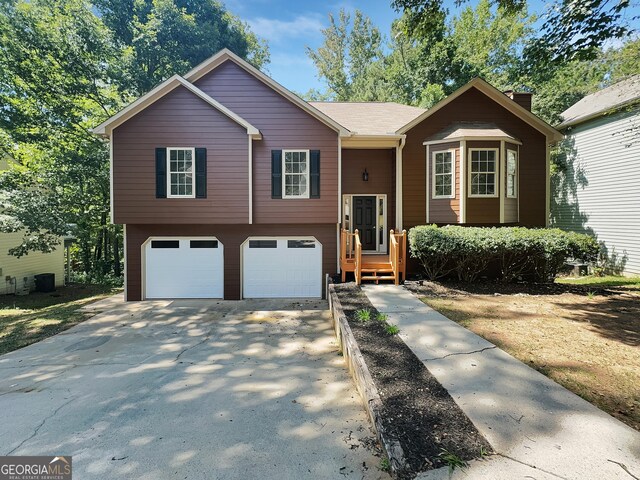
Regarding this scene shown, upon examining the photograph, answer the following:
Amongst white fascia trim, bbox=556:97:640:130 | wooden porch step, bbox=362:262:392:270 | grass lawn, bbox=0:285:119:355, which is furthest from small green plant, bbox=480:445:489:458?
white fascia trim, bbox=556:97:640:130

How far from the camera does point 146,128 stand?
28.6 feet

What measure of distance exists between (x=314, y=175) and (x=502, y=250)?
5583 mm

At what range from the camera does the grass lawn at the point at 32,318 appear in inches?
254

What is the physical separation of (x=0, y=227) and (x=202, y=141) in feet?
23.9

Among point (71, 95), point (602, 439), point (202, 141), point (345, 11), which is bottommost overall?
point (602, 439)

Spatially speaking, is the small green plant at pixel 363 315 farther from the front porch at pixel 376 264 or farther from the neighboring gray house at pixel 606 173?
the neighboring gray house at pixel 606 173

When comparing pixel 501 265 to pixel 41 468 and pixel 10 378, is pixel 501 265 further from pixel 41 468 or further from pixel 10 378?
pixel 10 378

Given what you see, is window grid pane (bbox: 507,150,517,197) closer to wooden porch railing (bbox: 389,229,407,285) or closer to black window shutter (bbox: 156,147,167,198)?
wooden porch railing (bbox: 389,229,407,285)

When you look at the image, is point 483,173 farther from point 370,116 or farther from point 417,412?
point 417,412

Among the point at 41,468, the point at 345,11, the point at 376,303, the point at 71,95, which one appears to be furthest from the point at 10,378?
the point at 345,11

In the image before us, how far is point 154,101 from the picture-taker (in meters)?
8.65

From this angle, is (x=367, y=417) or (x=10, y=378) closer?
(x=367, y=417)

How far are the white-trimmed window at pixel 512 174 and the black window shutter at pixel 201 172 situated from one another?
30.6 ft

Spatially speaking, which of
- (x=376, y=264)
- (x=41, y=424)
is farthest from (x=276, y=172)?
(x=41, y=424)
